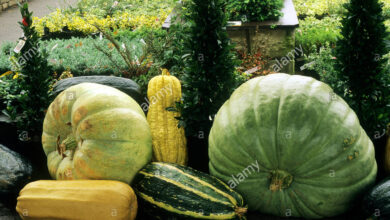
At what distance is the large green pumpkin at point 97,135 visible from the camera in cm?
243

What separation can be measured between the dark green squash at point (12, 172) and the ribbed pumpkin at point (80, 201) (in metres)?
0.37

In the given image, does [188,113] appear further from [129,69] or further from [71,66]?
[71,66]

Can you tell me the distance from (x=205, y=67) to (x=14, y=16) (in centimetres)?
939

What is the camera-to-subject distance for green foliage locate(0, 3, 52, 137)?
3.00 metres

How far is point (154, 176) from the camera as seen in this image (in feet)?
7.84

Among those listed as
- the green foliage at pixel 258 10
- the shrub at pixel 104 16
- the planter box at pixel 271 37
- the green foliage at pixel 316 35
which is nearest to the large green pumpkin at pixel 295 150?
the planter box at pixel 271 37

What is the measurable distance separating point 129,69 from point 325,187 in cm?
242

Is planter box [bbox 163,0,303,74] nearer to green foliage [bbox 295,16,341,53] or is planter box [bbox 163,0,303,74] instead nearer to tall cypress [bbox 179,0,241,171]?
green foliage [bbox 295,16,341,53]

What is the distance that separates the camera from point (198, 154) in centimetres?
302

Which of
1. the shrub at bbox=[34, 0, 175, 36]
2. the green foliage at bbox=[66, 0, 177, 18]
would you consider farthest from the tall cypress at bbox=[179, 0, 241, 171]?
the green foliage at bbox=[66, 0, 177, 18]

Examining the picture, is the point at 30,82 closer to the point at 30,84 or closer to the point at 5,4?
the point at 30,84

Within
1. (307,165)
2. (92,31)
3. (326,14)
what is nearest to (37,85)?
(307,165)

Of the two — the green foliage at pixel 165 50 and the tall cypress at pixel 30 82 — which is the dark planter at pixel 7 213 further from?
the green foliage at pixel 165 50

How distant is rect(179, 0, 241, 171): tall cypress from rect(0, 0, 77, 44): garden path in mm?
6549
